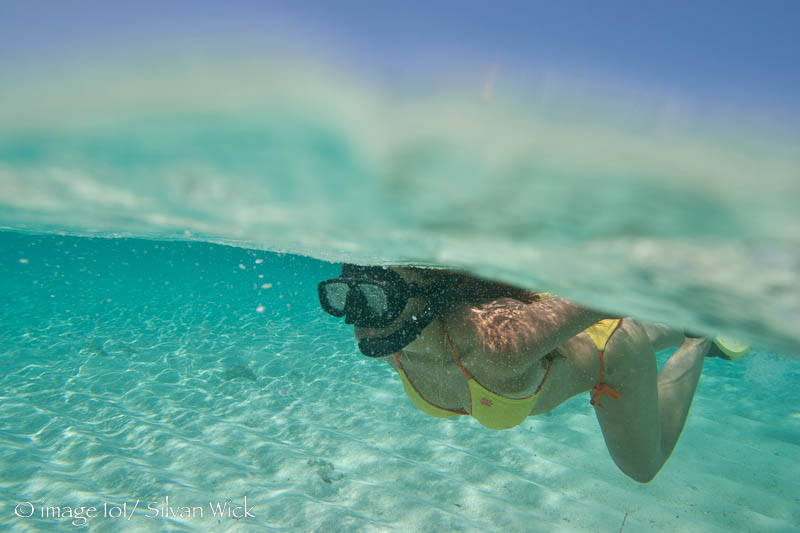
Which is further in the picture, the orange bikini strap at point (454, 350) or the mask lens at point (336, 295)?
the orange bikini strap at point (454, 350)

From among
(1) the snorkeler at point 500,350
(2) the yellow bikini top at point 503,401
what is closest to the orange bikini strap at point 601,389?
(1) the snorkeler at point 500,350

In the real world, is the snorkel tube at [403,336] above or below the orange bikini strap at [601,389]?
above

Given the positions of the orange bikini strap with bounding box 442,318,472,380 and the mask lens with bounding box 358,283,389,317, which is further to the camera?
the orange bikini strap with bounding box 442,318,472,380

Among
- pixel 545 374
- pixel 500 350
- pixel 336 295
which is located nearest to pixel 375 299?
pixel 336 295

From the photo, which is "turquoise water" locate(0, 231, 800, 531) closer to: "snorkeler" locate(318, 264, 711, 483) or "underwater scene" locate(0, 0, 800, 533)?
"underwater scene" locate(0, 0, 800, 533)

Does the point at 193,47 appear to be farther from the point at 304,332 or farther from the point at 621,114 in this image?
the point at 304,332

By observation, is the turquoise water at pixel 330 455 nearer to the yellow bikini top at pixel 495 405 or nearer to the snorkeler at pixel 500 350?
the snorkeler at pixel 500 350

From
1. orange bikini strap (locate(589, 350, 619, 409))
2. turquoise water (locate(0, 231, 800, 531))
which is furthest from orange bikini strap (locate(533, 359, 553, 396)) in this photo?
turquoise water (locate(0, 231, 800, 531))

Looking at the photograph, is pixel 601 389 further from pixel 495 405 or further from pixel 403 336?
pixel 403 336
